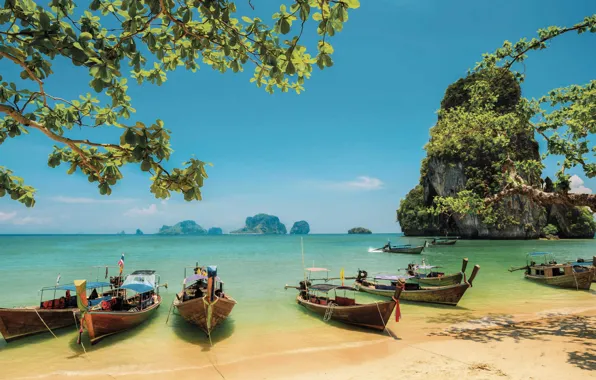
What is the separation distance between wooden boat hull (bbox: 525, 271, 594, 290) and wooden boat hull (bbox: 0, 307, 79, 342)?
25.2m

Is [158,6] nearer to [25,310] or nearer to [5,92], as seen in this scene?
[5,92]

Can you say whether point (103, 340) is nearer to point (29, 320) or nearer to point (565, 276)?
point (29, 320)

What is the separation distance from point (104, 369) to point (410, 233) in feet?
323

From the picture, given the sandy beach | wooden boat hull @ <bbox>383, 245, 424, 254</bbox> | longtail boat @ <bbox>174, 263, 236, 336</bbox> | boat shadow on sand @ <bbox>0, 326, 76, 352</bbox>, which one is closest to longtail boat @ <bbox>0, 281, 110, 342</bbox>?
boat shadow on sand @ <bbox>0, 326, 76, 352</bbox>

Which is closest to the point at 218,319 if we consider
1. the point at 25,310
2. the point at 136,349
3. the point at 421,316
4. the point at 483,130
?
the point at 136,349

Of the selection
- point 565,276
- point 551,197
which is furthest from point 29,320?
point 565,276

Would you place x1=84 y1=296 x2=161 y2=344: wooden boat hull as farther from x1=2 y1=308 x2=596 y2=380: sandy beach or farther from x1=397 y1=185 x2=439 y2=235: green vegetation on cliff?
x1=397 y1=185 x2=439 y2=235: green vegetation on cliff

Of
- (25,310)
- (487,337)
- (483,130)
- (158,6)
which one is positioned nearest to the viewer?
(158,6)

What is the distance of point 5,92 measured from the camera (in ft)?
9.84

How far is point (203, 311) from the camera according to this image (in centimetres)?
1082

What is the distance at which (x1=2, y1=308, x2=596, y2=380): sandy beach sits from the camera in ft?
25.7

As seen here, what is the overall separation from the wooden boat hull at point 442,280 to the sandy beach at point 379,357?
6101 millimetres

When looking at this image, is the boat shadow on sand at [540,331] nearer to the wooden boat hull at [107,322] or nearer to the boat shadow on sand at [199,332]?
the boat shadow on sand at [199,332]

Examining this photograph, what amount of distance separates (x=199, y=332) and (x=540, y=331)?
11.8 metres
